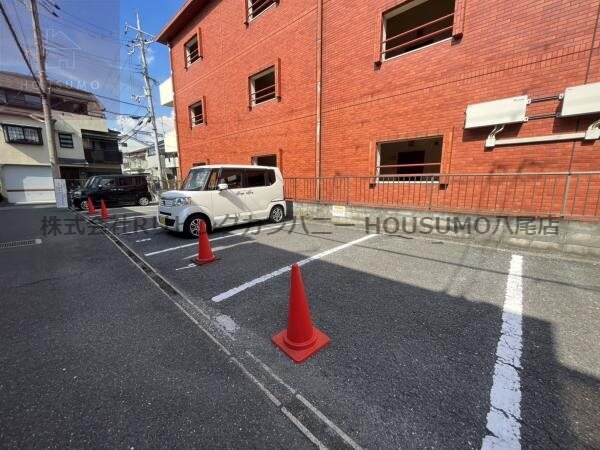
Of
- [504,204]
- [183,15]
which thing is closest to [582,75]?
[504,204]

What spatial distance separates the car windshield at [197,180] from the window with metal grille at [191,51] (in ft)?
33.8

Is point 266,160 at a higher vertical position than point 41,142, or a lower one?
lower

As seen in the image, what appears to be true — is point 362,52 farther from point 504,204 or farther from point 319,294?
point 319,294

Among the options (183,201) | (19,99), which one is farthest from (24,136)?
(183,201)

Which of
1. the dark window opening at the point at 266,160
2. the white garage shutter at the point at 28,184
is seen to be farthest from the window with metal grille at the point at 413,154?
the white garage shutter at the point at 28,184

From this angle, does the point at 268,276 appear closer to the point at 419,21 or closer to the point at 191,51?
the point at 419,21

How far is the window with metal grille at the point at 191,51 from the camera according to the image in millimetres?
13748

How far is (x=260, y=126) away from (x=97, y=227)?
6.78 metres

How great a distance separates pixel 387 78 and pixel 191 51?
40.9 ft

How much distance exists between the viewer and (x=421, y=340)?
242 centimetres

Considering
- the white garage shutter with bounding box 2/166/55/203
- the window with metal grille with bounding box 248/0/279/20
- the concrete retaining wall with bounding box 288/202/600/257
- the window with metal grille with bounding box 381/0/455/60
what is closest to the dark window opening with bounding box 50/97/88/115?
the white garage shutter with bounding box 2/166/55/203

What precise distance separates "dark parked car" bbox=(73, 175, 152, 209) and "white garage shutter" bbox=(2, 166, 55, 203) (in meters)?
10.5

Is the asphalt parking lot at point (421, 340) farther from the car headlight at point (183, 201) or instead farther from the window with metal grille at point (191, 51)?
the window with metal grille at point (191, 51)

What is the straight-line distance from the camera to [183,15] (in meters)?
13.0
